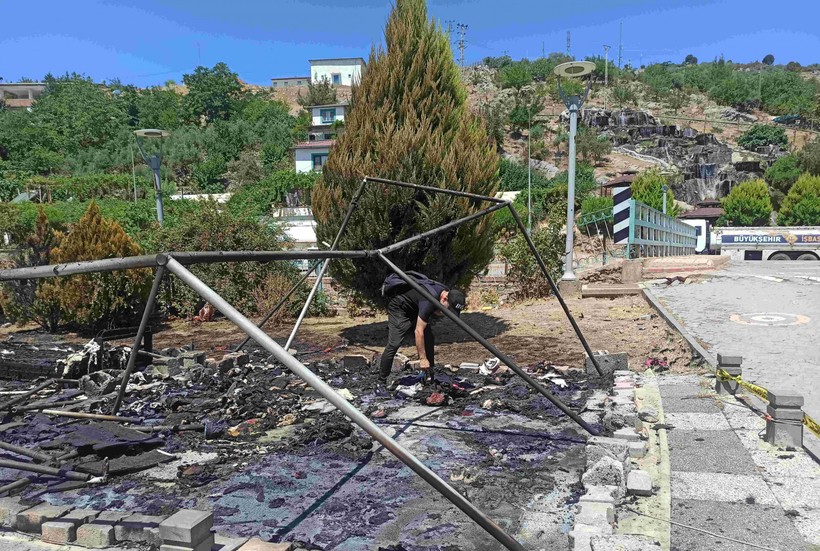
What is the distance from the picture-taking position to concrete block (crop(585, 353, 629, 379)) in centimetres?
740

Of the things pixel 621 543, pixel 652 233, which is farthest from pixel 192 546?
pixel 652 233

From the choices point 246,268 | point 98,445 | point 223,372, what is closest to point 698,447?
point 98,445

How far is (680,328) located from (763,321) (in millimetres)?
1924

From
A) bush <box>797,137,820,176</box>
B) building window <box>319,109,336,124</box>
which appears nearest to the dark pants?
building window <box>319,109,336,124</box>

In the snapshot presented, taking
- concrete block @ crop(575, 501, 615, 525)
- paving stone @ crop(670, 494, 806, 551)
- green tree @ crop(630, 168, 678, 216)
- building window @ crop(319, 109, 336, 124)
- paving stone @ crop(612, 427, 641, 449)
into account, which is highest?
building window @ crop(319, 109, 336, 124)

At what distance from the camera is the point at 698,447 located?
485 cm

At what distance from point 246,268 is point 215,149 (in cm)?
5496

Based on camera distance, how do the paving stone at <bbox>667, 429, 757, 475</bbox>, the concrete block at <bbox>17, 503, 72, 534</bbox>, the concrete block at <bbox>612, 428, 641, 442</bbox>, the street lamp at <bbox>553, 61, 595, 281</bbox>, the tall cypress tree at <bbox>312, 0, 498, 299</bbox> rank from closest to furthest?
the concrete block at <bbox>17, 503, 72, 534</bbox>, the paving stone at <bbox>667, 429, 757, 475</bbox>, the concrete block at <bbox>612, 428, 641, 442</bbox>, the tall cypress tree at <bbox>312, 0, 498, 299</bbox>, the street lamp at <bbox>553, 61, 595, 281</bbox>

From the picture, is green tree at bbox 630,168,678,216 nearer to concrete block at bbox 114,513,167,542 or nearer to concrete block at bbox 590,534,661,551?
concrete block at bbox 590,534,661,551

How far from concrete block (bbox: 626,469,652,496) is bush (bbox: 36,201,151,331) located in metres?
12.0

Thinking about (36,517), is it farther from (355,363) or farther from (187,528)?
(355,363)

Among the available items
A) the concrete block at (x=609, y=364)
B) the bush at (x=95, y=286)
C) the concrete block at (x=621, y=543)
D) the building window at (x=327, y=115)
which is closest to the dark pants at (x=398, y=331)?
the concrete block at (x=609, y=364)

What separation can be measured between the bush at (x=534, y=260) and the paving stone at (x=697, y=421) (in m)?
9.93

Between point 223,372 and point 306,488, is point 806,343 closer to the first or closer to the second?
point 306,488
